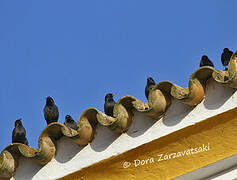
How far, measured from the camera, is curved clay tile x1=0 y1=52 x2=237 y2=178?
20.6ft

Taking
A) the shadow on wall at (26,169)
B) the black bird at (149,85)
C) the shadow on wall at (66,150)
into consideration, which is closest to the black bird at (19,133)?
the shadow on wall at (26,169)

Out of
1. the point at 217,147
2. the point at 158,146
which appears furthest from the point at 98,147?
the point at 217,147

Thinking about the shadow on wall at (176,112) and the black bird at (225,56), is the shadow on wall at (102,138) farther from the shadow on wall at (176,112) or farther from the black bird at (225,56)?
the black bird at (225,56)

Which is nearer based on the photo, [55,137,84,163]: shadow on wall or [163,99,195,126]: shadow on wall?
[163,99,195,126]: shadow on wall

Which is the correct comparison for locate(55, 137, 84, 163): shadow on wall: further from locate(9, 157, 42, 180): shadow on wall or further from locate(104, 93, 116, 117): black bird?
locate(104, 93, 116, 117): black bird

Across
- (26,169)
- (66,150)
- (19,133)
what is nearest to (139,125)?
(66,150)

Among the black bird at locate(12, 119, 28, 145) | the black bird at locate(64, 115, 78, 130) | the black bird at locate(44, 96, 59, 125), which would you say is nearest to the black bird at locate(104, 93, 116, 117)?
the black bird at locate(64, 115, 78, 130)

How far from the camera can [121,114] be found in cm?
647

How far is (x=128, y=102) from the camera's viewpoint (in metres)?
6.52

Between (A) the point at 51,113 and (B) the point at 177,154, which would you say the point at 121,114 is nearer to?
(B) the point at 177,154

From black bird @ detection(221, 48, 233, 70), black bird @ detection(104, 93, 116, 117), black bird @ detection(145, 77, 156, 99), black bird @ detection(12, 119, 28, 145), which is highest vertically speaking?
black bird @ detection(221, 48, 233, 70)

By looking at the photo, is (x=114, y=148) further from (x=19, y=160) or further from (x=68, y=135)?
(x=19, y=160)

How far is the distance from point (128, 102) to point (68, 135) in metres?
0.68

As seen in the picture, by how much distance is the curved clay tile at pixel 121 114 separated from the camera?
20.6 ft
